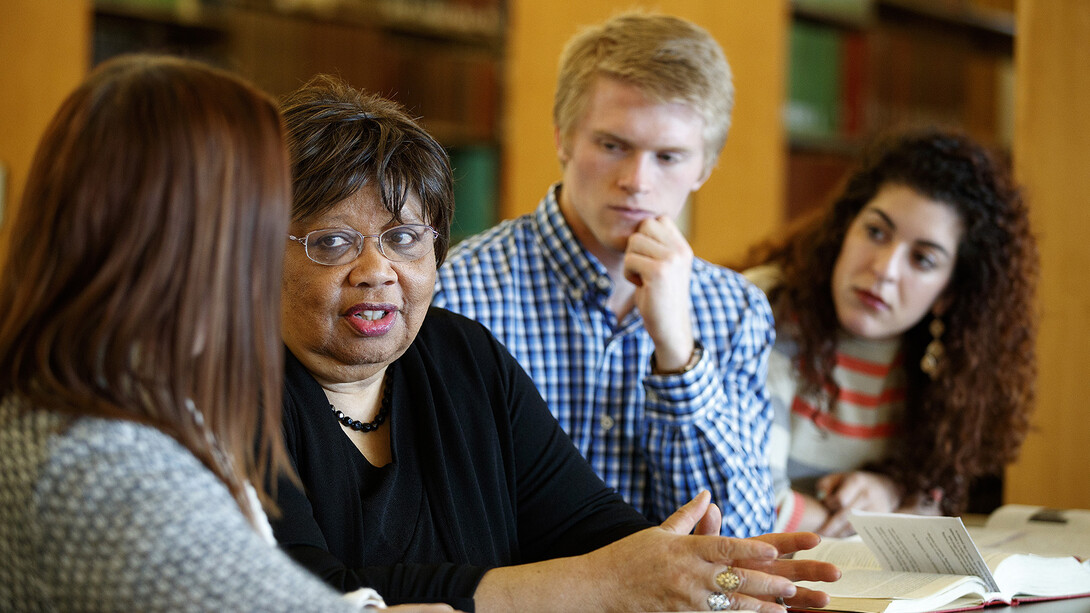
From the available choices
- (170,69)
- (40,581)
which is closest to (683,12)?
(170,69)

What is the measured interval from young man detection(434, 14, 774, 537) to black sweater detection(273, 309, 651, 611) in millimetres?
371

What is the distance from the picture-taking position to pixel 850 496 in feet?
6.68

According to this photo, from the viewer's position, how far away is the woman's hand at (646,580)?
1122mm

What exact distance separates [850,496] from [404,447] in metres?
1.10

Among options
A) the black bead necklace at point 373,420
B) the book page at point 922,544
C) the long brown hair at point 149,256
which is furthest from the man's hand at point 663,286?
the long brown hair at point 149,256

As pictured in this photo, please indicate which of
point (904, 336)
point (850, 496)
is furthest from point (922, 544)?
point (904, 336)

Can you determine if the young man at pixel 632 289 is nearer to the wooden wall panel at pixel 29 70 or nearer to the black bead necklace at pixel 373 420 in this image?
the black bead necklace at pixel 373 420

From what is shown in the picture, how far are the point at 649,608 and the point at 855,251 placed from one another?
1.22m

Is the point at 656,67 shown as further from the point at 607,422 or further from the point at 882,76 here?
the point at 882,76

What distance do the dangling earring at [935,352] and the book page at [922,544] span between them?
35.7 inches

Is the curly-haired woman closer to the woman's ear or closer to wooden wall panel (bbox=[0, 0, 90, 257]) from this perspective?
the woman's ear

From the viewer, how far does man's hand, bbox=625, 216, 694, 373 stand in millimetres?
1699

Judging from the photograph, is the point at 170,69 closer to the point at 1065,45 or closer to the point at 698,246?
the point at 1065,45

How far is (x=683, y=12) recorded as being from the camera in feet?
10.7
